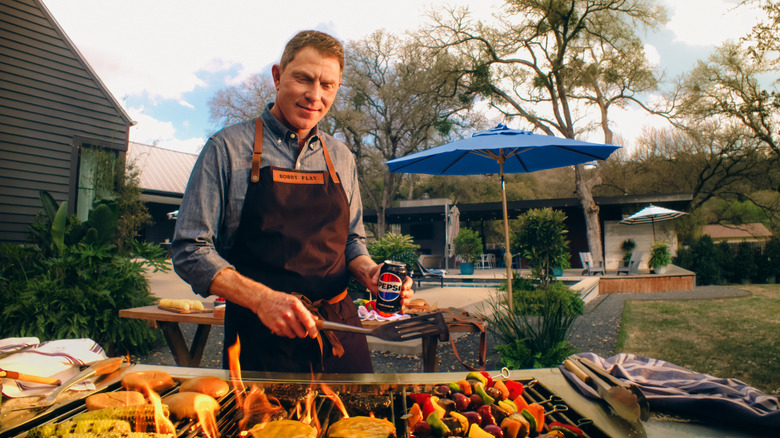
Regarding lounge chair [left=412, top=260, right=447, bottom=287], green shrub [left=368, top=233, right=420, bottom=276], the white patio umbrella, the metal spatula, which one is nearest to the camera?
the metal spatula

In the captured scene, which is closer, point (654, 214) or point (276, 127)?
point (276, 127)

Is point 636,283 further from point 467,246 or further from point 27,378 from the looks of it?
point 27,378

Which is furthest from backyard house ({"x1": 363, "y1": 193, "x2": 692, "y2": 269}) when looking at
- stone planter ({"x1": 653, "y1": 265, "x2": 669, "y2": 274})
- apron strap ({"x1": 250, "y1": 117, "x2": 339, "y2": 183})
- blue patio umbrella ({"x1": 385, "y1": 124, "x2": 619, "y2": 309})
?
apron strap ({"x1": 250, "y1": 117, "x2": 339, "y2": 183})

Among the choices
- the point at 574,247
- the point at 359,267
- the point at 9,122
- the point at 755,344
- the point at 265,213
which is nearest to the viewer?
the point at 265,213

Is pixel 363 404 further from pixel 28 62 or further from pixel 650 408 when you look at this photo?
pixel 28 62

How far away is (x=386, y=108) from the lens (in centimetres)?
2591

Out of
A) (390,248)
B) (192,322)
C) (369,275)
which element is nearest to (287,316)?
(369,275)

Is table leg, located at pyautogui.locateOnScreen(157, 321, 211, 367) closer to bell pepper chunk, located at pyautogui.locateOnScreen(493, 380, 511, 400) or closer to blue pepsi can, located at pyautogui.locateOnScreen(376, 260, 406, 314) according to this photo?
blue pepsi can, located at pyautogui.locateOnScreen(376, 260, 406, 314)

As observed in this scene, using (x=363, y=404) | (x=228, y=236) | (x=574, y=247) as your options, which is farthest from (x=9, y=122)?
(x=574, y=247)

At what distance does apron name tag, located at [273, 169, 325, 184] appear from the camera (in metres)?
1.60

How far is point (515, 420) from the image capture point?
1005 mm

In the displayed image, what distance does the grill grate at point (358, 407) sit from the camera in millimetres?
1030

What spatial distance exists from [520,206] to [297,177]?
21658 millimetres

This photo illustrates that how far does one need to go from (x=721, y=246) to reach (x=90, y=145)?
23.1 metres
